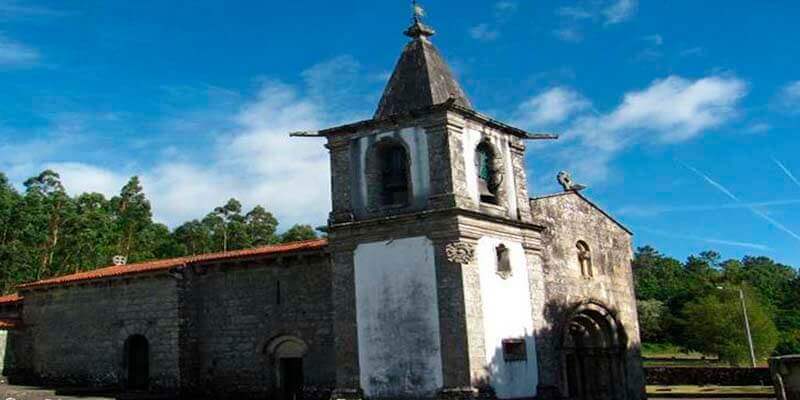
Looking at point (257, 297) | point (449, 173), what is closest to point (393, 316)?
point (449, 173)

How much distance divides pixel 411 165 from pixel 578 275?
6509 millimetres

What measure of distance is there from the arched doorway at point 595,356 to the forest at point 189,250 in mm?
32100

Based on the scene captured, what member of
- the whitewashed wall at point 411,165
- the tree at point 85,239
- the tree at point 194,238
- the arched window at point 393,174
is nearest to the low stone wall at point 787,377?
the whitewashed wall at point 411,165

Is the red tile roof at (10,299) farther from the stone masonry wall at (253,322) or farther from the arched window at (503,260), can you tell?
the arched window at (503,260)

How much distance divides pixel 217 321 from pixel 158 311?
2.20 m

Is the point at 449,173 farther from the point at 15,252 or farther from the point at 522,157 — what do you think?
the point at 15,252

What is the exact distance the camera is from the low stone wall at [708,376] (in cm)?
3450

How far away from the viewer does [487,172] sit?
19.7m

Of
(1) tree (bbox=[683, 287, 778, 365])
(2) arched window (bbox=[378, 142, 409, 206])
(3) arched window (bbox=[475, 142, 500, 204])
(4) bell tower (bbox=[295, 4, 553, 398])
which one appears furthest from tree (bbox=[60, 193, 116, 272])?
(1) tree (bbox=[683, 287, 778, 365])

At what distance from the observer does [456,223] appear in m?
17.5

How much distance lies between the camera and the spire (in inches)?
766

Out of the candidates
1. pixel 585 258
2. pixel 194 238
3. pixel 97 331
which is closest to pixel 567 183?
pixel 585 258

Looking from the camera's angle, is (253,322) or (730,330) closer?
(253,322)

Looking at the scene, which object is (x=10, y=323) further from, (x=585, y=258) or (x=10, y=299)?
(x=585, y=258)
